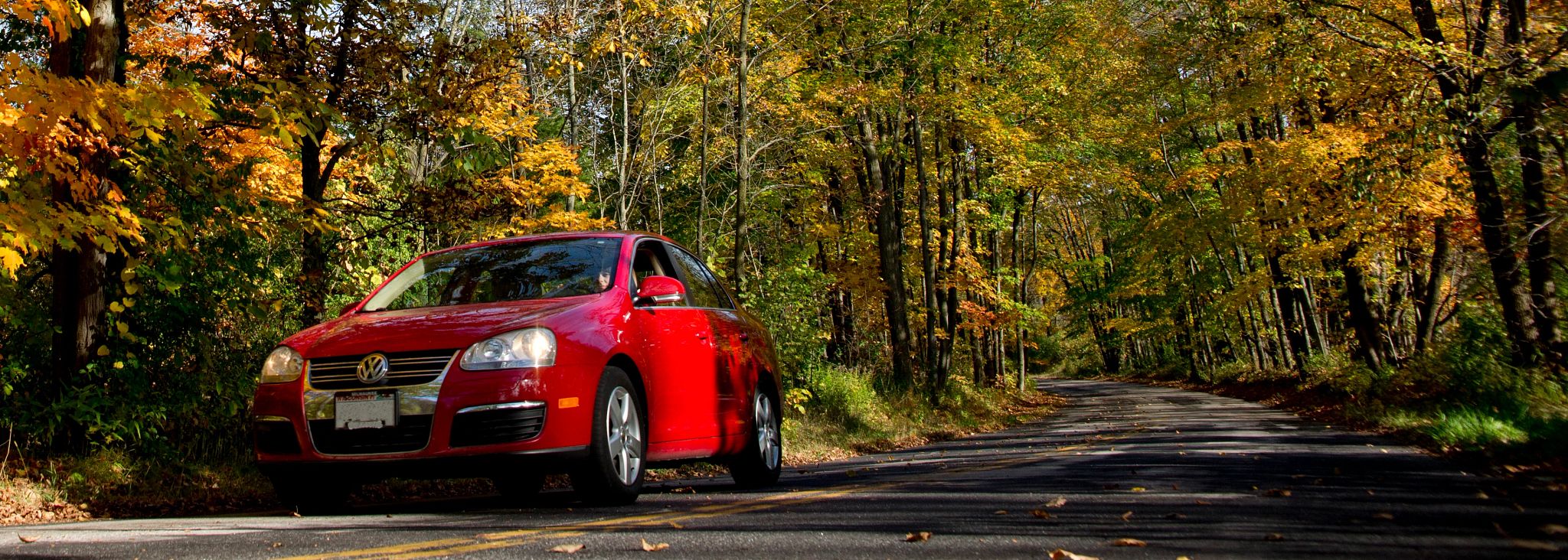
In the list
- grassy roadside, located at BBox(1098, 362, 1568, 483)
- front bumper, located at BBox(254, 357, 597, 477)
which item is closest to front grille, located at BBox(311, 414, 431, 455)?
front bumper, located at BBox(254, 357, 597, 477)

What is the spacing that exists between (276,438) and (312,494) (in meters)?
0.52

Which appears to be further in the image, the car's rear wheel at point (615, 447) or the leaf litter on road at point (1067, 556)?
the car's rear wheel at point (615, 447)

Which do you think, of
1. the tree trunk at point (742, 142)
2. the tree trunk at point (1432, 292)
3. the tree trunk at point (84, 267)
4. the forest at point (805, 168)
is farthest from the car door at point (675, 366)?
the tree trunk at point (1432, 292)

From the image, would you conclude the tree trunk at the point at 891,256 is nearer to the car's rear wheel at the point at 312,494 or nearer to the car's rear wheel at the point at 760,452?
the car's rear wheel at the point at 760,452

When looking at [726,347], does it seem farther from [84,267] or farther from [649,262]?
[84,267]

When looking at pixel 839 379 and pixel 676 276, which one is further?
pixel 839 379

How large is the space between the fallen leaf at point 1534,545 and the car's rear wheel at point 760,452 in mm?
4771

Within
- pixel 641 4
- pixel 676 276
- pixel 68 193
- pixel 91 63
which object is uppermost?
pixel 641 4

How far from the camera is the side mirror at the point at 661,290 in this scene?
6.45 metres

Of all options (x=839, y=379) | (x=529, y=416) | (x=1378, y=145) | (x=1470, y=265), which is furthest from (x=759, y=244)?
(x=529, y=416)

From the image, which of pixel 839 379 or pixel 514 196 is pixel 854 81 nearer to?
pixel 839 379

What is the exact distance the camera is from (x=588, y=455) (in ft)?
18.7

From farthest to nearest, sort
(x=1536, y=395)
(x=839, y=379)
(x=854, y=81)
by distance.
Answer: (x=854, y=81)
(x=839, y=379)
(x=1536, y=395)

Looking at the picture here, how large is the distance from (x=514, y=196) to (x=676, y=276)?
3.62 m
